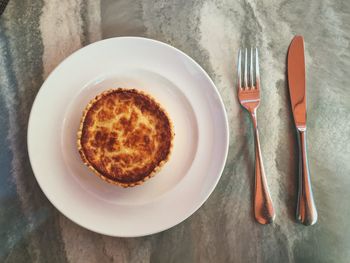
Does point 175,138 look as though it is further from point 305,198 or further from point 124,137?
point 305,198

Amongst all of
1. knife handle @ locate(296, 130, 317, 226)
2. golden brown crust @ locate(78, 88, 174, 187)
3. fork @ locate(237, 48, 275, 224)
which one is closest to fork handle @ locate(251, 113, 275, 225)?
fork @ locate(237, 48, 275, 224)

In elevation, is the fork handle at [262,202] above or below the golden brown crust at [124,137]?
below

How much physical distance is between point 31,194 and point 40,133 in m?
0.30

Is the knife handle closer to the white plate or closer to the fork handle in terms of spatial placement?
the fork handle

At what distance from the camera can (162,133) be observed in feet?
5.10

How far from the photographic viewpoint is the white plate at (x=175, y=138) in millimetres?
1514

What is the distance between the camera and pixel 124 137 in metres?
1.53

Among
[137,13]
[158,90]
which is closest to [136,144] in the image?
[158,90]

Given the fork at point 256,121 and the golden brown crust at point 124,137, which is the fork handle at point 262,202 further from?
the golden brown crust at point 124,137

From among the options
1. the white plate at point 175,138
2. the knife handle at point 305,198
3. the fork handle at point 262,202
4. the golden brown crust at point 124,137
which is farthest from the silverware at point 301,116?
the golden brown crust at point 124,137

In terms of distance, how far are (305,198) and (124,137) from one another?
87 cm

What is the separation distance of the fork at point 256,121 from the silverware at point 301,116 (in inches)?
6.0

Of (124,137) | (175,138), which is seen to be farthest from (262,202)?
(124,137)

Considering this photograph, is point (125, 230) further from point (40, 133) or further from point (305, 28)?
point (305, 28)
